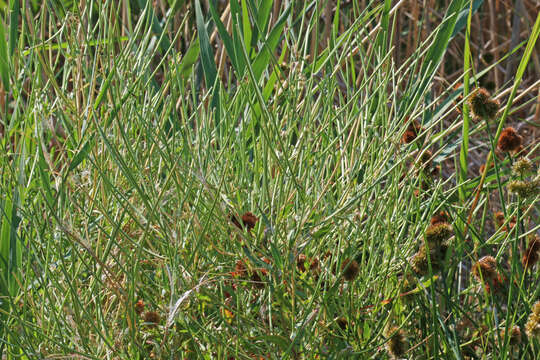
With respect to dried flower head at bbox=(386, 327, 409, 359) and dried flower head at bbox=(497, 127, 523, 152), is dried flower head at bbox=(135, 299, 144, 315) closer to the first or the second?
dried flower head at bbox=(386, 327, 409, 359)

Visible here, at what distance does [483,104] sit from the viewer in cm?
73

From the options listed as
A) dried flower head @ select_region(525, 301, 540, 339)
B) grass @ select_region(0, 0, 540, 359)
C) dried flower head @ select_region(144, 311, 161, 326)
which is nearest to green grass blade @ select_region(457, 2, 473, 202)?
grass @ select_region(0, 0, 540, 359)

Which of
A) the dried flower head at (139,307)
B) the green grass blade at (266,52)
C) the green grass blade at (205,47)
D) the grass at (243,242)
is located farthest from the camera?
the green grass blade at (205,47)

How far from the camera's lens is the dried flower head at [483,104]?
2.41ft

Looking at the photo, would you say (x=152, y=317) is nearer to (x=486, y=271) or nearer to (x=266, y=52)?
(x=486, y=271)

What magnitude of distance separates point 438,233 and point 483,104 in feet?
0.49

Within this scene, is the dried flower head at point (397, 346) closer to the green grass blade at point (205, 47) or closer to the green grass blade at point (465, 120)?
the green grass blade at point (465, 120)

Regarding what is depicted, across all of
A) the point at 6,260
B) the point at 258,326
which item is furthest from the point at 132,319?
the point at 6,260

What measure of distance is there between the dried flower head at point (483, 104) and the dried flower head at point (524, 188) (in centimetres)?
8

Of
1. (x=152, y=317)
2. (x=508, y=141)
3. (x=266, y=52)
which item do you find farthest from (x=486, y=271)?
(x=266, y=52)

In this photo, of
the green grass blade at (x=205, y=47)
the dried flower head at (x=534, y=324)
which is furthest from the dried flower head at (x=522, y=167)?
the green grass blade at (x=205, y=47)

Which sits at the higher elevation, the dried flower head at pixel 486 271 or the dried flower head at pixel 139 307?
the dried flower head at pixel 486 271

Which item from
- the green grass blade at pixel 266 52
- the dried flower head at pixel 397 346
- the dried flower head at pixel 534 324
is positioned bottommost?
the dried flower head at pixel 397 346

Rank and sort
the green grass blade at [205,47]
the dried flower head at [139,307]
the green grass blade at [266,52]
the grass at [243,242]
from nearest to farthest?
the grass at [243,242] → the dried flower head at [139,307] → the green grass blade at [266,52] → the green grass blade at [205,47]
